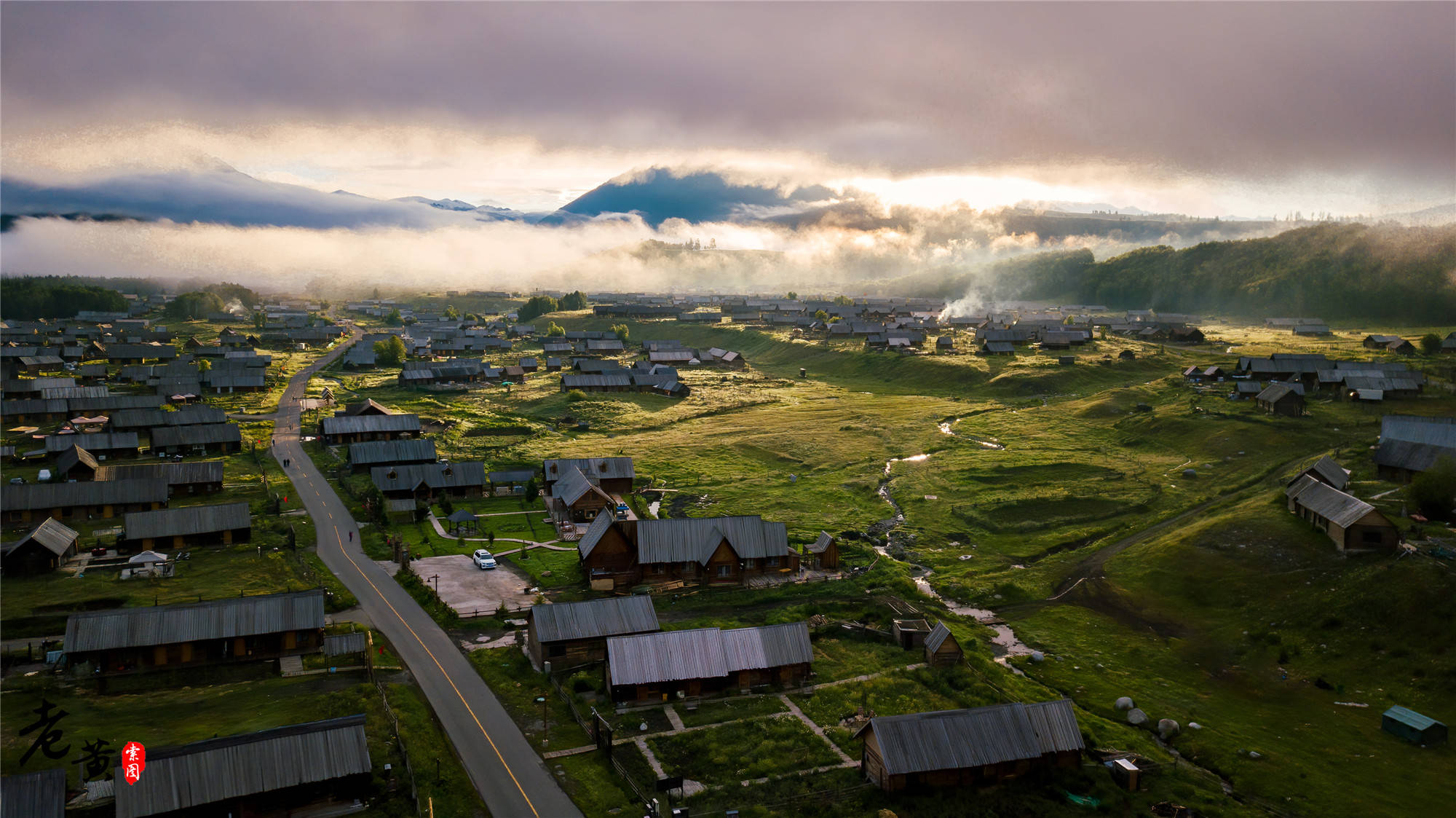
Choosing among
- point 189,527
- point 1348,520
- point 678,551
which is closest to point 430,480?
point 189,527

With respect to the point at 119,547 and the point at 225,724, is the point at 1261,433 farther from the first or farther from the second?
the point at 119,547

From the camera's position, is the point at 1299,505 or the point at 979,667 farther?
the point at 1299,505

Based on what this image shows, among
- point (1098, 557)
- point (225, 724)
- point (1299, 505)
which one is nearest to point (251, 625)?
point (225, 724)

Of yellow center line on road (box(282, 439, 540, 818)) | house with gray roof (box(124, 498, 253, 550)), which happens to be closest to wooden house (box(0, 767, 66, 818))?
yellow center line on road (box(282, 439, 540, 818))

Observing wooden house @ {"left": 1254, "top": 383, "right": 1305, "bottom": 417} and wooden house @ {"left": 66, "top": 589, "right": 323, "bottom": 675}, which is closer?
wooden house @ {"left": 66, "top": 589, "right": 323, "bottom": 675}

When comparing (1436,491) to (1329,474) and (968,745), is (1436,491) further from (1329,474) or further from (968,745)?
(968,745)

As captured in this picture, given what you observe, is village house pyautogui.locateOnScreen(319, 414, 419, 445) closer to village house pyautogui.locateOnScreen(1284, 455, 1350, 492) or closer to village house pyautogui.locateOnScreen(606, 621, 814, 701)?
village house pyautogui.locateOnScreen(606, 621, 814, 701)

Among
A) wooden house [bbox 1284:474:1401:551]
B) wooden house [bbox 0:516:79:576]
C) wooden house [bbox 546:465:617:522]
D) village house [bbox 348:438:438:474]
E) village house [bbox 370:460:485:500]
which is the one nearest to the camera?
wooden house [bbox 1284:474:1401:551]
